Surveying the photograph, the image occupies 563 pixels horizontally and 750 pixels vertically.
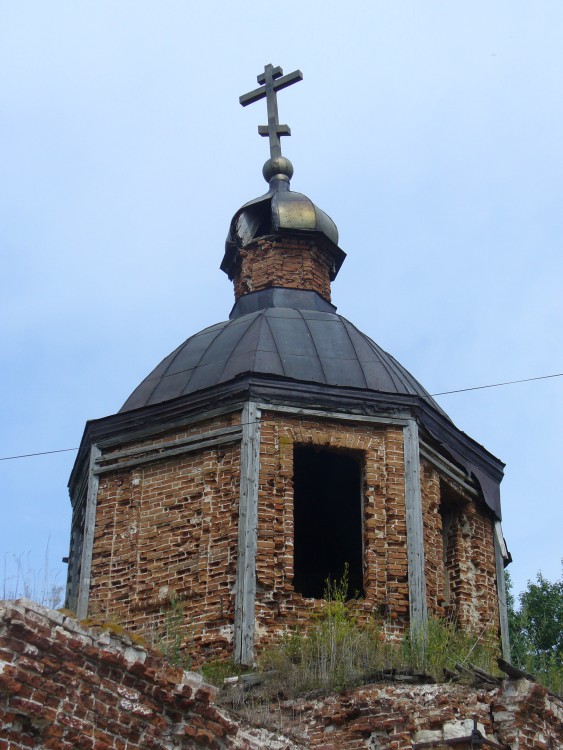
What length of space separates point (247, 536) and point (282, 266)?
4.76m

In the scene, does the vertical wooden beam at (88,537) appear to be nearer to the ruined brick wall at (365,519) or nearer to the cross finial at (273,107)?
the ruined brick wall at (365,519)

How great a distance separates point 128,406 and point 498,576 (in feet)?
14.0

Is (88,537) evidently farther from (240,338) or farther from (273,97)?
(273,97)

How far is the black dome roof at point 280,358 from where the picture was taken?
42.9ft

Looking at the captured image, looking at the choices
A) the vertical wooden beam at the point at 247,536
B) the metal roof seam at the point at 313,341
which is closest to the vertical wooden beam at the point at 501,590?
the metal roof seam at the point at 313,341

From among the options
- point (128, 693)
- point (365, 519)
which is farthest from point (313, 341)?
point (128, 693)

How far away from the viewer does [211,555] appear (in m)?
12.0

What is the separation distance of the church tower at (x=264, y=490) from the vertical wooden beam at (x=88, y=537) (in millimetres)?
16

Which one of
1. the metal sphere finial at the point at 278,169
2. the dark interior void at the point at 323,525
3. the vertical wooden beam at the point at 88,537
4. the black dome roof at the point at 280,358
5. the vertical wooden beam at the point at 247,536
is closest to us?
the vertical wooden beam at the point at 247,536

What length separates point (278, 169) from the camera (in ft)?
55.2

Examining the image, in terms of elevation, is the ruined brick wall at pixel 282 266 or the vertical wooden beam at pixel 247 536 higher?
the ruined brick wall at pixel 282 266

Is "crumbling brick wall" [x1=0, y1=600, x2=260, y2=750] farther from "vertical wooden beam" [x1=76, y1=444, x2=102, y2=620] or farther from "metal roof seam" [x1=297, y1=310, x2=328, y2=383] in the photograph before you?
"metal roof seam" [x1=297, y1=310, x2=328, y2=383]

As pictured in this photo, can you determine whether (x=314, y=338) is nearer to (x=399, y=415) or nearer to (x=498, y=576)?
(x=399, y=415)

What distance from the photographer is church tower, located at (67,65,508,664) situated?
1191 centimetres
